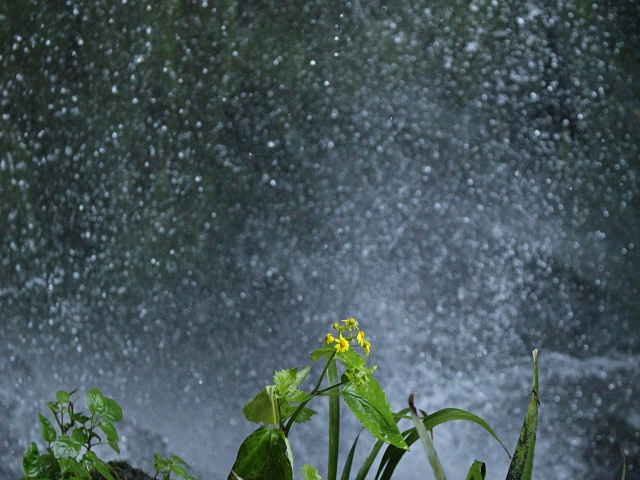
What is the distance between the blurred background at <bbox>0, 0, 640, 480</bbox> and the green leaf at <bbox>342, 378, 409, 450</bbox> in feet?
2.47

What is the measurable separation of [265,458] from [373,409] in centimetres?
8

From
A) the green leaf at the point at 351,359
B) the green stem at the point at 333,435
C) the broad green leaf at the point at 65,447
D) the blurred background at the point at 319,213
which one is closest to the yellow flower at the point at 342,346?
the green leaf at the point at 351,359

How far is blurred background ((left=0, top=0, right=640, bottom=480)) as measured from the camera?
1136mm

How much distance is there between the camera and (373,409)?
44 cm

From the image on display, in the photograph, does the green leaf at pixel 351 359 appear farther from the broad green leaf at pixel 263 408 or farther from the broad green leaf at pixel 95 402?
the broad green leaf at pixel 95 402

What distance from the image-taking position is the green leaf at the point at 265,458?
17.2 inches

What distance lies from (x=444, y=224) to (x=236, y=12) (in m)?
0.54

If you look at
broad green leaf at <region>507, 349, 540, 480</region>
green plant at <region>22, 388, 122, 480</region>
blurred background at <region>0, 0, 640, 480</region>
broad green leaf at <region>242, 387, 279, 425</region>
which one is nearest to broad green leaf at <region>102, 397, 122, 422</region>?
green plant at <region>22, 388, 122, 480</region>

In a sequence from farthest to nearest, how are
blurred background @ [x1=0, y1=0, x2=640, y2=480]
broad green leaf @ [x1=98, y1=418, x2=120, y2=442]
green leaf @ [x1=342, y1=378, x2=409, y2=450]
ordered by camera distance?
blurred background @ [x1=0, y1=0, x2=640, y2=480], broad green leaf @ [x1=98, y1=418, x2=120, y2=442], green leaf @ [x1=342, y1=378, x2=409, y2=450]

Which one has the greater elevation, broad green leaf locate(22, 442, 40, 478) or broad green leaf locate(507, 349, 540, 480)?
broad green leaf locate(507, 349, 540, 480)

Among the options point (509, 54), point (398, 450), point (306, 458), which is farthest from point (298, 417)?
point (509, 54)

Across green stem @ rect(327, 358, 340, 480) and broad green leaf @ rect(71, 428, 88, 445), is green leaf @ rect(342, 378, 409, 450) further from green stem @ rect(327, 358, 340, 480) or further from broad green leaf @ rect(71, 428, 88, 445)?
broad green leaf @ rect(71, 428, 88, 445)

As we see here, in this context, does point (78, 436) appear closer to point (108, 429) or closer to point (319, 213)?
point (108, 429)

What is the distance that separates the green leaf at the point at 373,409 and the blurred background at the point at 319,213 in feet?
2.47
